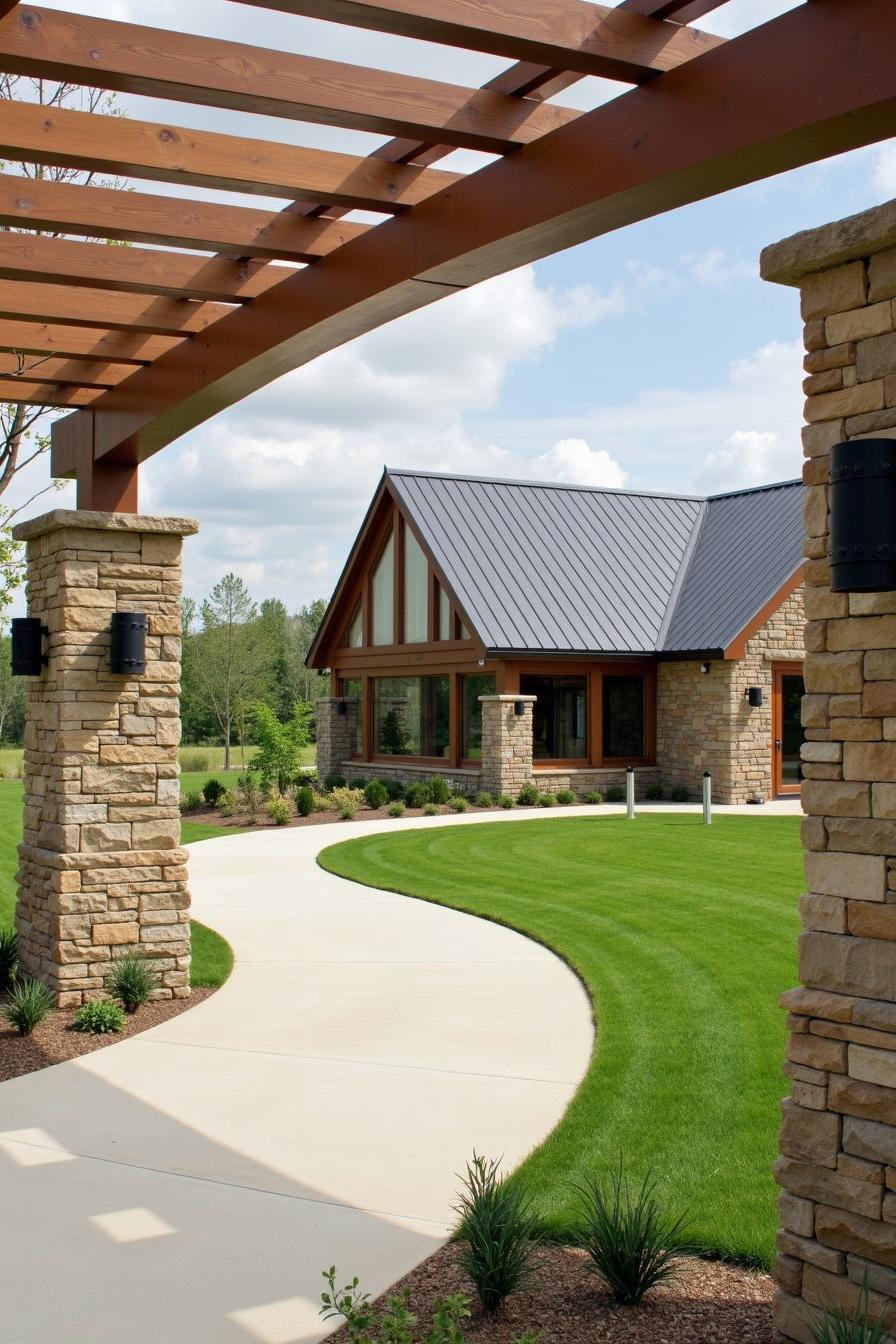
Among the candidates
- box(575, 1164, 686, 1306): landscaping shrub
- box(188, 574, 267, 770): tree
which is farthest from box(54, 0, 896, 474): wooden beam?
box(188, 574, 267, 770): tree

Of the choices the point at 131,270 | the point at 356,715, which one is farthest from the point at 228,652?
the point at 131,270

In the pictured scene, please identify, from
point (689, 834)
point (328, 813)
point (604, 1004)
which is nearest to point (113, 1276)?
point (604, 1004)

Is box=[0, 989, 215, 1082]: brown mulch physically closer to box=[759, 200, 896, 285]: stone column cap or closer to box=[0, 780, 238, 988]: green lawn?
box=[0, 780, 238, 988]: green lawn

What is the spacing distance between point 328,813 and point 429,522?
20.8 ft

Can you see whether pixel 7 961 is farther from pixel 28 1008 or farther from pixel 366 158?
pixel 366 158

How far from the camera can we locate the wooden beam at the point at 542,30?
388 centimetres

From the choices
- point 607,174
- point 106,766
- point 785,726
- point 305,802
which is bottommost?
point 305,802

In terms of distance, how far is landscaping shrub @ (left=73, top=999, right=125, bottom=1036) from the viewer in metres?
7.54

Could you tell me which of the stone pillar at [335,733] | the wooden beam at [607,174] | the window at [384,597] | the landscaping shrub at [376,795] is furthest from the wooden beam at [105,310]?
the stone pillar at [335,733]

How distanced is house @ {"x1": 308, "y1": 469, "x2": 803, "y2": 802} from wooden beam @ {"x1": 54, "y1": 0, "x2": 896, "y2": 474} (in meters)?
15.9

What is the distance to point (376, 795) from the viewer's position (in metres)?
22.3

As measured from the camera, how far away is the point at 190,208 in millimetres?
5809

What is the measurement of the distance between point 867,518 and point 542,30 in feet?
6.15

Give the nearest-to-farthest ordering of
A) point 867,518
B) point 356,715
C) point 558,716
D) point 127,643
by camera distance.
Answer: point 867,518
point 127,643
point 558,716
point 356,715
